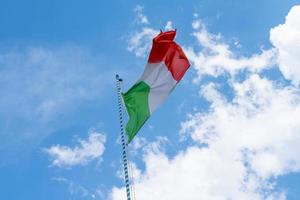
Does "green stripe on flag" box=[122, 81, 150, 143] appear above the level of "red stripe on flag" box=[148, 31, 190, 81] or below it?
below

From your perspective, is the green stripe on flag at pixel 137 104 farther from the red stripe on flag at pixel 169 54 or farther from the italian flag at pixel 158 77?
the red stripe on flag at pixel 169 54

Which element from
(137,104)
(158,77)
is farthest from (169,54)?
(137,104)

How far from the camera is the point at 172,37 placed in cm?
4181

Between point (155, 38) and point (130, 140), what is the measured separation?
773 cm

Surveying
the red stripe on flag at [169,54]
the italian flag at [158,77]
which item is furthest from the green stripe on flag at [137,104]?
the red stripe on flag at [169,54]

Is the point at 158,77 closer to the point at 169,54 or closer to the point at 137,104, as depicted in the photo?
the point at 169,54

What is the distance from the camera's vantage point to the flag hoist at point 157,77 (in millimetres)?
40406

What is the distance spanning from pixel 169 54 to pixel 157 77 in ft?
5.53

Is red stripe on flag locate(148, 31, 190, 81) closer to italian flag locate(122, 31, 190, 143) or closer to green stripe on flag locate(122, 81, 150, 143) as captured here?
italian flag locate(122, 31, 190, 143)

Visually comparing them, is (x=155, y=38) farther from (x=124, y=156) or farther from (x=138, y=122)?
(x=124, y=156)

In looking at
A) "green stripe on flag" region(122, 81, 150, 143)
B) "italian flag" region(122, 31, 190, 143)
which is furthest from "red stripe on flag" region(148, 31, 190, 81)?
"green stripe on flag" region(122, 81, 150, 143)

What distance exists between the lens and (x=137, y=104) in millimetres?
40531

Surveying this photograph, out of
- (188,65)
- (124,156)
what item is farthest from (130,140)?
(188,65)

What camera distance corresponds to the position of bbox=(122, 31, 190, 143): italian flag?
40438 millimetres
